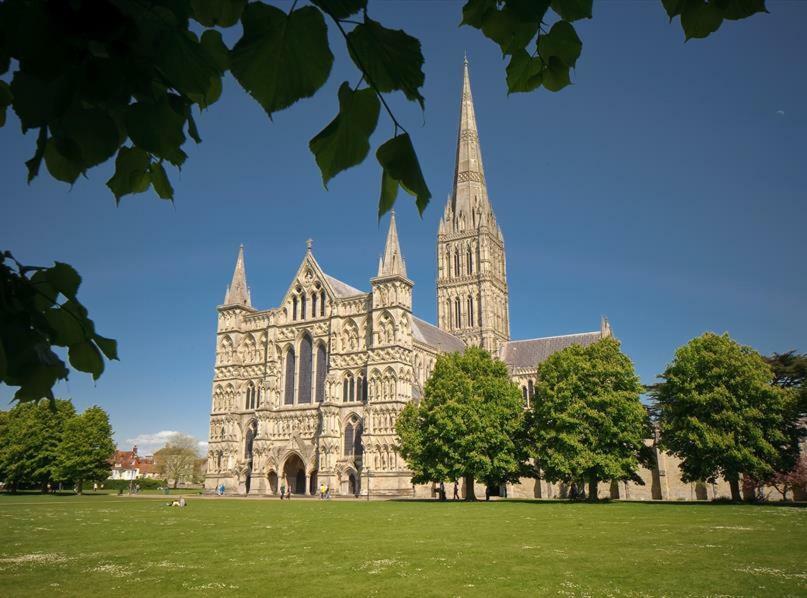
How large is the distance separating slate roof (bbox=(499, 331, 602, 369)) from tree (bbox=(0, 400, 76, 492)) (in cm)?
4675

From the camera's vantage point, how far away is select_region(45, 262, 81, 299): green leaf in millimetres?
2154

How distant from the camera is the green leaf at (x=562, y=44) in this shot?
2145 mm

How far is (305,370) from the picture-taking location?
183 feet

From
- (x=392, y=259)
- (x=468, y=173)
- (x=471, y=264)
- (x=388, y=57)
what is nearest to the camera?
(x=388, y=57)

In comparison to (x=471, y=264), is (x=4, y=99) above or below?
below

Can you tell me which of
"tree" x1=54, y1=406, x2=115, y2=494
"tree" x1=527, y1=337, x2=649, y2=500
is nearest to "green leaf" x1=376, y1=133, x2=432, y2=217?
"tree" x1=527, y1=337, x2=649, y2=500

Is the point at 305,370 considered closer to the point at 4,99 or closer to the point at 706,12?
the point at 4,99

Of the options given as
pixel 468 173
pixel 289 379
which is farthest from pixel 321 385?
pixel 468 173

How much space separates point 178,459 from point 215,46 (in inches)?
4472

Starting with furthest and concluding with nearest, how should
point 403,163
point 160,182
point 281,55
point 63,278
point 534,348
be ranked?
1. point 534,348
2. point 160,182
3. point 63,278
4. point 403,163
5. point 281,55

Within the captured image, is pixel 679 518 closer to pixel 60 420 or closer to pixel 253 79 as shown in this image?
pixel 253 79

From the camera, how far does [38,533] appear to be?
60.9ft

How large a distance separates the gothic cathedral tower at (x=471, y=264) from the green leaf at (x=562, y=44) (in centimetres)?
7029

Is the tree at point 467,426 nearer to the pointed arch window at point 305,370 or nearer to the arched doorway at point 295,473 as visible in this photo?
the pointed arch window at point 305,370
